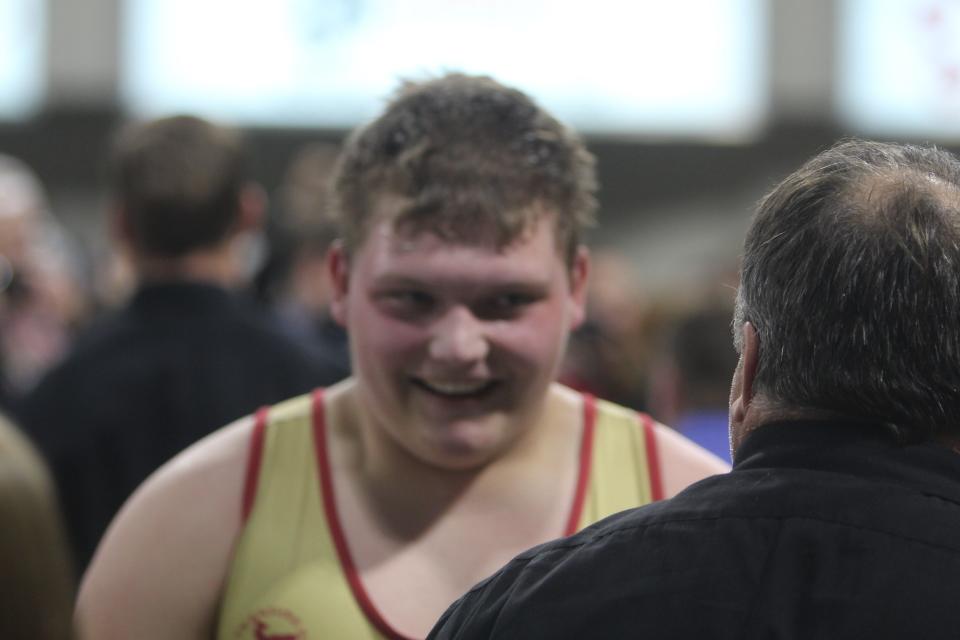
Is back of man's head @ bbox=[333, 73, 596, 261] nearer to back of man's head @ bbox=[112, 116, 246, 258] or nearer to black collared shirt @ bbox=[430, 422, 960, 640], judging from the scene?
black collared shirt @ bbox=[430, 422, 960, 640]

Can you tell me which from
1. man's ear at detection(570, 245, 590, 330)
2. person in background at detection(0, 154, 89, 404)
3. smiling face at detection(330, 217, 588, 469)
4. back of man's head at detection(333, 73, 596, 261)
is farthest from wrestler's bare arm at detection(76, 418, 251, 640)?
person in background at detection(0, 154, 89, 404)

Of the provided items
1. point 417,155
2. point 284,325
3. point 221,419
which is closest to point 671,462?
point 417,155

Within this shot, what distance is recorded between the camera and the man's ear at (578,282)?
2.09 meters

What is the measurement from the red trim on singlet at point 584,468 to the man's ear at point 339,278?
390 millimetres

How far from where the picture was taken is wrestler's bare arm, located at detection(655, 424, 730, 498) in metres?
2.03

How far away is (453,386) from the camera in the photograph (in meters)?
1.96

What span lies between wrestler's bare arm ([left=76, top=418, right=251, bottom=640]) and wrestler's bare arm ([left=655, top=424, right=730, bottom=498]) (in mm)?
603

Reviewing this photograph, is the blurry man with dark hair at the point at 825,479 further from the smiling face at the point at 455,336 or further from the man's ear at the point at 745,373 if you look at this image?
the smiling face at the point at 455,336

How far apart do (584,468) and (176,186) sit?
130cm

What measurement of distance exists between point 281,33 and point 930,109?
13.1 ft

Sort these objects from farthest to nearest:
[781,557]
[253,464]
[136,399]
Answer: [136,399], [253,464], [781,557]

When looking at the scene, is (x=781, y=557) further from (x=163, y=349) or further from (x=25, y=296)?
(x=25, y=296)

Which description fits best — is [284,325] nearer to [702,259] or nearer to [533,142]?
[533,142]

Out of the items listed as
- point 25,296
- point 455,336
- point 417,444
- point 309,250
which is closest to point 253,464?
point 417,444
